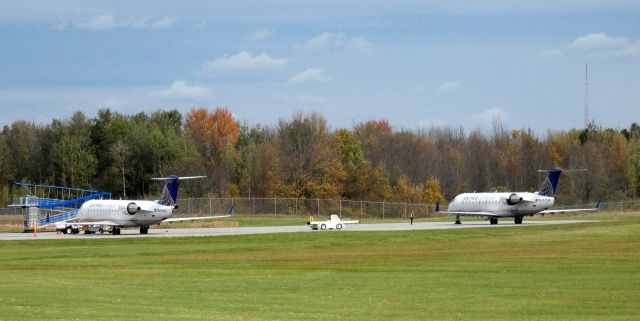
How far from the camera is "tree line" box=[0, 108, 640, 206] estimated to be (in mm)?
143875

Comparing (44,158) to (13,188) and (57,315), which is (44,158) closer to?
(13,188)

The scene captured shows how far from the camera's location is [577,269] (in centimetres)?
4197

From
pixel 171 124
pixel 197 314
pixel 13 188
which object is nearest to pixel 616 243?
pixel 197 314

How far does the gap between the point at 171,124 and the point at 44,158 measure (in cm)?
2798

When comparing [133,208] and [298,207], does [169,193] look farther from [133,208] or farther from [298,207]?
[298,207]

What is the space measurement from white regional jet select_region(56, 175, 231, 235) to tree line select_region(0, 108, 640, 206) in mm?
53294

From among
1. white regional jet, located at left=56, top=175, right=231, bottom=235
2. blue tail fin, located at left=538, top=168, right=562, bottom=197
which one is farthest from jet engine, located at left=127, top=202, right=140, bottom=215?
blue tail fin, located at left=538, top=168, right=562, bottom=197

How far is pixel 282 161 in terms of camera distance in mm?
144000

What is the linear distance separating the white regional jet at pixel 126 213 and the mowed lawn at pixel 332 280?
51.0ft

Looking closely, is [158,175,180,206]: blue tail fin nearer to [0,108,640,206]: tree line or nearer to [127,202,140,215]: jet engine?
[127,202,140,215]: jet engine

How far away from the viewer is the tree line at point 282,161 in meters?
144

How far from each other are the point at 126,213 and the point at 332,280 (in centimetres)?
4947

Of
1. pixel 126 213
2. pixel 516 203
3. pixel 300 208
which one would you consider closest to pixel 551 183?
pixel 516 203

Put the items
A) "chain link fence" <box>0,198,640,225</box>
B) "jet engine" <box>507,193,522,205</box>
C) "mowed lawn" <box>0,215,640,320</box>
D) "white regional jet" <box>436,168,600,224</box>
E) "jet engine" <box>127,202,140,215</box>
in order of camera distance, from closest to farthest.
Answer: "mowed lawn" <box>0,215,640,320</box> → "jet engine" <box>127,202,140,215</box> → "jet engine" <box>507,193,522,205</box> → "white regional jet" <box>436,168,600,224</box> → "chain link fence" <box>0,198,640,225</box>
